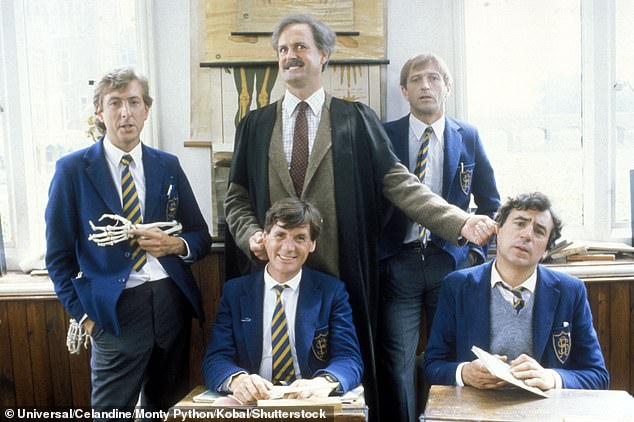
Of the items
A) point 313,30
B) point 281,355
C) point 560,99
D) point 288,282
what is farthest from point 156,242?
point 560,99

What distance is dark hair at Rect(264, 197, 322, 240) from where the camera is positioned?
2.01 metres

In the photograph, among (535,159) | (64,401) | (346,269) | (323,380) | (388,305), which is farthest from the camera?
(535,159)

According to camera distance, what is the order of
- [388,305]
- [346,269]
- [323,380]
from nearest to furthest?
[323,380]
[346,269]
[388,305]

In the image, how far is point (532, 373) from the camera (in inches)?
66.2

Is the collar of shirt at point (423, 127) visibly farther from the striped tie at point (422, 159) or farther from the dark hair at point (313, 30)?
the dark hair at point (313, 30)

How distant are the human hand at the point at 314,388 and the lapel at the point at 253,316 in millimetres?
244

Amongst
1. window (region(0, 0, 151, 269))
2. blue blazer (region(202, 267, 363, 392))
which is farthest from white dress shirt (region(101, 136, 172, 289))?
window (region(0, 0, 151, 269))

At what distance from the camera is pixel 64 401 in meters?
2.77

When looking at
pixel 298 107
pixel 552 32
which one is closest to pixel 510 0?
pixel 552 32

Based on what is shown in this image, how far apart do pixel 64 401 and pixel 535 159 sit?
2.49 metres

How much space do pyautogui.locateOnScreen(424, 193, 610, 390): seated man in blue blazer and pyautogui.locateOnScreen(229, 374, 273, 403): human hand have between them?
0.54 m

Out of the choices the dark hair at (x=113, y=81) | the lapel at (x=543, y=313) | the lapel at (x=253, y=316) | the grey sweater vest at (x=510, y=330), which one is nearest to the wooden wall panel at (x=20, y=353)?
the dark hair at (x=113, y=81)

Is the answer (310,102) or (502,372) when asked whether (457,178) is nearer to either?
(310,102)

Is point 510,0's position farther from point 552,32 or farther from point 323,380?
point 323,380
